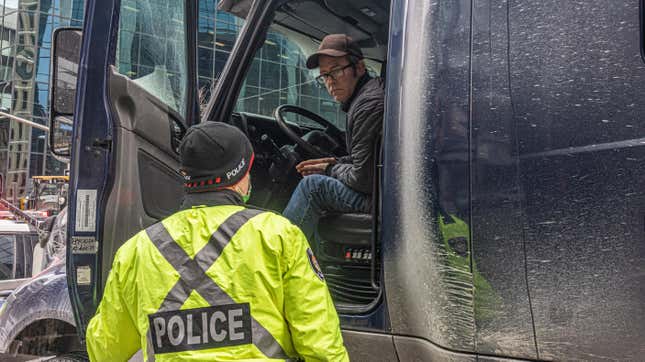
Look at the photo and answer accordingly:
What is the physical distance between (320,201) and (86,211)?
1.00 metres

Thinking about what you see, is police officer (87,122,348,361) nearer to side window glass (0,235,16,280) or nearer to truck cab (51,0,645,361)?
truck cab (51,0,645,361)

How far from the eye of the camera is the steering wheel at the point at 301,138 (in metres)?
3.58

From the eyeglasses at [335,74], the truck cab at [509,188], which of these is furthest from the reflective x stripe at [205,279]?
the eyeglasses at [335,74]

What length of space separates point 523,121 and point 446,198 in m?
0.28

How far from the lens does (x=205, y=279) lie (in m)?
1.55

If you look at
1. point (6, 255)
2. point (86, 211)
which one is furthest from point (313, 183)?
point (6, 255)

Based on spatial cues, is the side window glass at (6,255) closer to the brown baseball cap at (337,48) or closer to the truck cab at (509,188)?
the brown baseball cap at (337,48)

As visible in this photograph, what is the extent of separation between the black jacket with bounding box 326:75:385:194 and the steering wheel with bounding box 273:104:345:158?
2.33 feet

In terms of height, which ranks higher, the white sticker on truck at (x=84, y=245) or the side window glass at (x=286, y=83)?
the side window glass at (x=286, y=83)

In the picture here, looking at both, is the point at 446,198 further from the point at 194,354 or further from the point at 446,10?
the point at 194,354

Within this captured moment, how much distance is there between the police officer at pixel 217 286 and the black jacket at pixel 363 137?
1.05 meters

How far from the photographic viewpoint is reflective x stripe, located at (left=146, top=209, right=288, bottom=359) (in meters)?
1.55

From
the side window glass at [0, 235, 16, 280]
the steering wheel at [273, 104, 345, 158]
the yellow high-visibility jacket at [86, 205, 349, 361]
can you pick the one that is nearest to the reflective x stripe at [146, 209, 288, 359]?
the yellow high-visibility jacket at [86, 205, 349, 361]

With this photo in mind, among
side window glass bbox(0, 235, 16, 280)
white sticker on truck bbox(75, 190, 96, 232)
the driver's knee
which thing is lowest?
side window glass bbox(0, 235, 16, 280)
